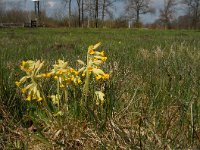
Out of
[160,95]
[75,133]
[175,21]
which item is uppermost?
[175,21]

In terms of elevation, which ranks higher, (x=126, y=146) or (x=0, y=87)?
(x=0, y=87)

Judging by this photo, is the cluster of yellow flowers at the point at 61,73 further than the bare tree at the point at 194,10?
No

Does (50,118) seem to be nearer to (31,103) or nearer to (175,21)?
(31,103)

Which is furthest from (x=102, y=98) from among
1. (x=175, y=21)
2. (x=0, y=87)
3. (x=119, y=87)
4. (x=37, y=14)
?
(x=175, y=21)

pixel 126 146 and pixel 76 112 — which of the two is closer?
pixel 126 146

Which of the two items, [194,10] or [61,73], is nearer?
[61,73]

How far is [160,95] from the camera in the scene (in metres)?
2.17

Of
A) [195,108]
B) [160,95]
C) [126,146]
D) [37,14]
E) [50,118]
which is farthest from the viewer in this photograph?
[37,14]

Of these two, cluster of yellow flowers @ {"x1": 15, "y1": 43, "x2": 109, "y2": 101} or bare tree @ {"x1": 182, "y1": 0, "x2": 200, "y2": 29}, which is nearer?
cluster of yellow flowers @ {"x1": 15, "y1": 43, "x2": 109, "y2": 101}

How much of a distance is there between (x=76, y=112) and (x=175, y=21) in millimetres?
70787

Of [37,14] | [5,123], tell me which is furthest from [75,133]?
[37,14]

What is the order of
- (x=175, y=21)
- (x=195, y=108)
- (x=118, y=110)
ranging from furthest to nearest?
(x=175, y=21), (x=118, y=110), (x=195, y=108)

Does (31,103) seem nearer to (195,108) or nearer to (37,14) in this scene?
(195,108)

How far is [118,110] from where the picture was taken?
2016 mm
